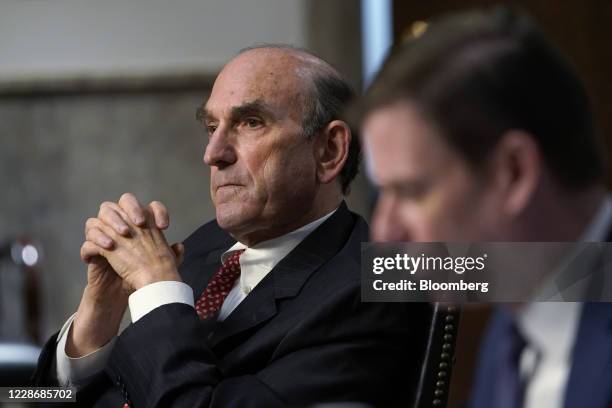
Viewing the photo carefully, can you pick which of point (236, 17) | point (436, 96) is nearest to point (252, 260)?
point (436, 96)

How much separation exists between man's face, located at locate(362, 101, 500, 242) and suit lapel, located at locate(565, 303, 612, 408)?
13 cm

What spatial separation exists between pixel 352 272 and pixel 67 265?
3122 mm

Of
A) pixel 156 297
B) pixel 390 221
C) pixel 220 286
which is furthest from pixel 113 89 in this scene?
pixel 390 221

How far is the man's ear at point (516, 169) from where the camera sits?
0.84m

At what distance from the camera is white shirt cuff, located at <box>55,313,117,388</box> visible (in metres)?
1.67

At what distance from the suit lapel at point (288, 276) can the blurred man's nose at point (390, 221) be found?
688mm

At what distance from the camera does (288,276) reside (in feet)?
5.34

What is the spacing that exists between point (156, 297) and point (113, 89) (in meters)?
3.35

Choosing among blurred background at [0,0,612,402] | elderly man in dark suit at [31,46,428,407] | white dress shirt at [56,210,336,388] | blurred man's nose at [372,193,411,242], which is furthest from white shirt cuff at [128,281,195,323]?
blurred background at [0,0,612,402]

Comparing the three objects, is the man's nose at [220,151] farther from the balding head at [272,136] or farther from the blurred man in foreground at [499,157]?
the blurred man in foreground at [499,157]

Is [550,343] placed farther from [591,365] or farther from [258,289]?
[258,289]

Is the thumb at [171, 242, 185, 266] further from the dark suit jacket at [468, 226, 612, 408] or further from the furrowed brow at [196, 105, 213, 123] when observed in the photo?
the dark suit jacket at [468, 226, 612, 408]

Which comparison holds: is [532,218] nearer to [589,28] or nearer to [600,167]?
[600,167]

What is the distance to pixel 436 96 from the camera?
86 cm
